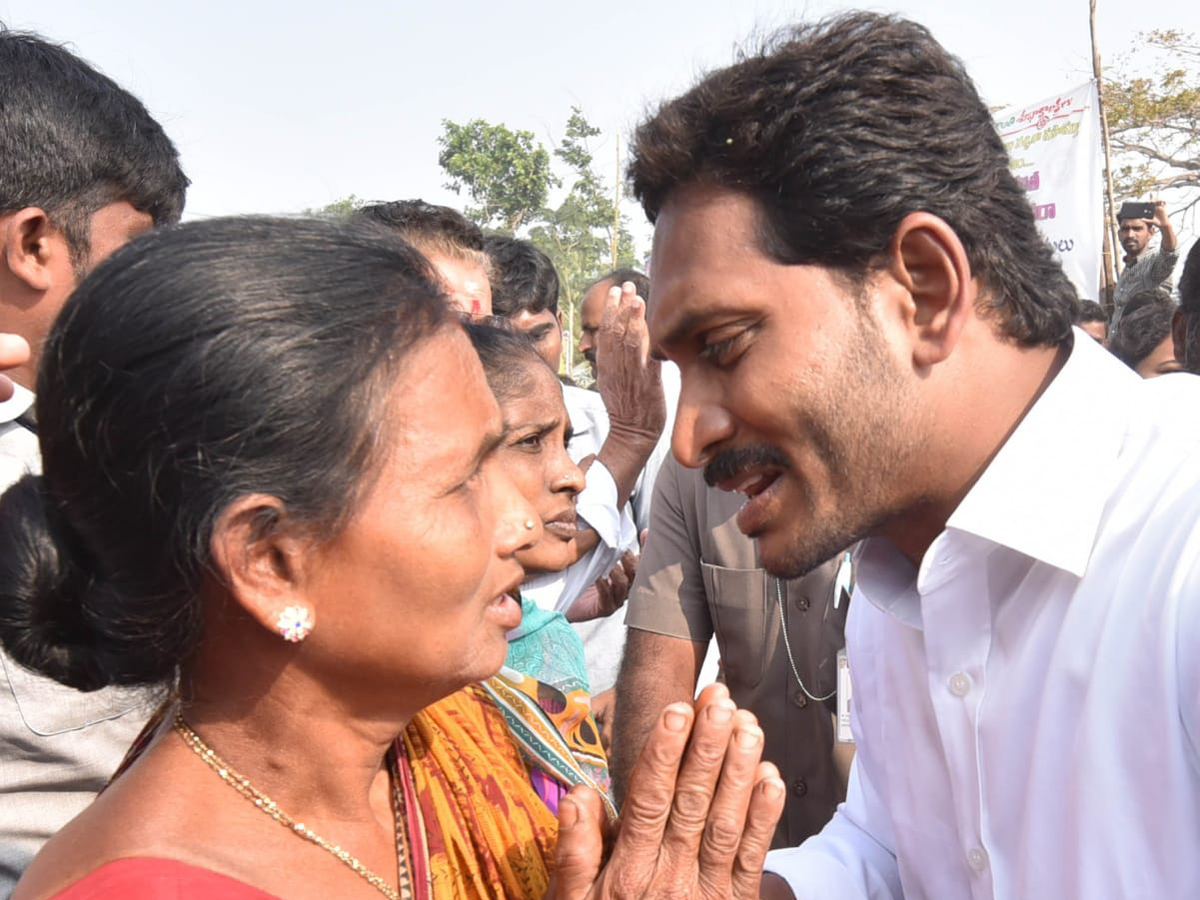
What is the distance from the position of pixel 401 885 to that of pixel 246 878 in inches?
12.0

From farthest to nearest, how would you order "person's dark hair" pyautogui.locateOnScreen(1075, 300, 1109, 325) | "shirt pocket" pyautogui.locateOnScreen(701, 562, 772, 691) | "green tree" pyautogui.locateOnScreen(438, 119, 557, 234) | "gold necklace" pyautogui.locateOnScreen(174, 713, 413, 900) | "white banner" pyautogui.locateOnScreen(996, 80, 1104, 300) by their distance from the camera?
"green tree" pyautogui.locateOnScreen(438, 119, 557, 234), "white banner" pyautogui.locateOnScreen(996, 80, 1104, 300), "person's dark hair" pyautogui.locateOnScreen(1075, 300, 1109, 325), "shirt pocket" pyautogui.locateOnScreen(701, 562, 772, 691), "gold necklace" pyautogui.locateOnScreen(174, 713, 413, 900)

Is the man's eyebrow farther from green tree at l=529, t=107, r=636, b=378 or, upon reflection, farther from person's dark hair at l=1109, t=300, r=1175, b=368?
green tree at l=529, t=107, r=636, b=378

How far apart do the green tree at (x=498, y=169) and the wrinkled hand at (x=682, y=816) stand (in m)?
37.6

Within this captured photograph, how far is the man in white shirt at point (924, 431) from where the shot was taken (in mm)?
1558

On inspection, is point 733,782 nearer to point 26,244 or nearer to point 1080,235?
point 26,244

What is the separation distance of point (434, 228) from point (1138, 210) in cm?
751

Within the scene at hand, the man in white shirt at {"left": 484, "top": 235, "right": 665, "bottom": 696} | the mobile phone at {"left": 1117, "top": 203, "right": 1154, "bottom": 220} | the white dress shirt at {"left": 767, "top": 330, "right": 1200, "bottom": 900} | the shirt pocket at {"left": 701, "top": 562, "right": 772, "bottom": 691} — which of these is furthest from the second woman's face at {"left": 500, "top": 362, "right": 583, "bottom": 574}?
the mobile phone at {"left": 1117, "top": 203, "right": 1154, "bottom": 220}

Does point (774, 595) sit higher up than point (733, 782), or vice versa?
point (733, 782)

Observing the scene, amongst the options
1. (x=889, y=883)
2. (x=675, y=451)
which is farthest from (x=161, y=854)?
(x=889, y=883)

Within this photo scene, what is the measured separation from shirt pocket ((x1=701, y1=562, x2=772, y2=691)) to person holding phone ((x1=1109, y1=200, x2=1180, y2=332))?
14.6ft

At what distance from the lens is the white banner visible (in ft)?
27.0

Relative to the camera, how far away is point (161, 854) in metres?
1.35

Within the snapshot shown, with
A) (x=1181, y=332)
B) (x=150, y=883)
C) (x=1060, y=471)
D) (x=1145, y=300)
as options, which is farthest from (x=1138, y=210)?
(x=150, y=883)

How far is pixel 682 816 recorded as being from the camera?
4.80ft
